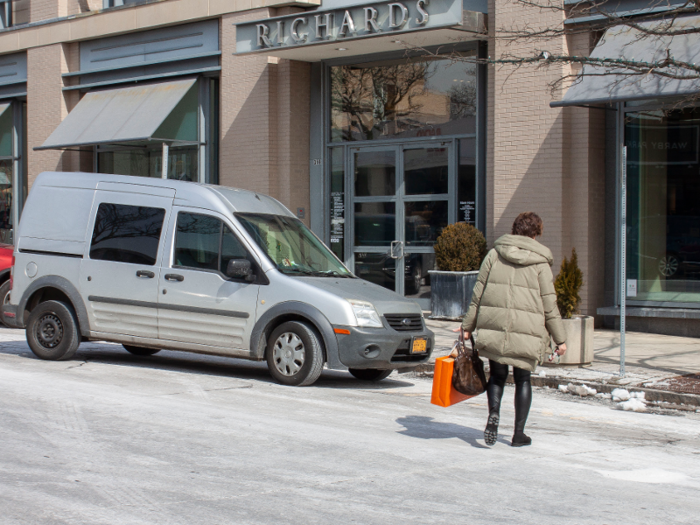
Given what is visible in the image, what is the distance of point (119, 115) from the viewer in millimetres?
18906

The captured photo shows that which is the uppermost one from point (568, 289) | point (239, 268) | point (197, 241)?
point (197, 241)

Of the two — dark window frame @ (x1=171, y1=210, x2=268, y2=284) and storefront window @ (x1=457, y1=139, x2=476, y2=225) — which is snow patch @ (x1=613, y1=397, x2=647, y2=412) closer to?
dark window frame @ (x1=171, y1=210, x2=268, y2=284)

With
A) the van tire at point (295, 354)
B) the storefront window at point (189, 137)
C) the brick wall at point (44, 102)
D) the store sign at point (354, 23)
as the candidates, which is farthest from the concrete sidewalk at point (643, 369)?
the brick wall at point (44, 102)

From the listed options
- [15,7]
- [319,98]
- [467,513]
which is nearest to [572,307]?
[467,513]

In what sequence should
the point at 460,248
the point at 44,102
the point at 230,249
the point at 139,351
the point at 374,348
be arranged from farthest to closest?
the point at 44,102 → the point at 460,248 → the point at 139,351 → the point at 230,249 → the point at 374,348

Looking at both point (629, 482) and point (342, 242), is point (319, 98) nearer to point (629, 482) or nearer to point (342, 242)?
point (342, 242)

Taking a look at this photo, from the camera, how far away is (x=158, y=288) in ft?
31.4

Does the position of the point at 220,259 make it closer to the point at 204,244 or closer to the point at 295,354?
the point at 204,244

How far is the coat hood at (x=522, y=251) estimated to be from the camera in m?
6.25

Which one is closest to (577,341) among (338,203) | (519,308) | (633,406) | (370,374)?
(633,406)

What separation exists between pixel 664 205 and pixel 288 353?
7.46 metres

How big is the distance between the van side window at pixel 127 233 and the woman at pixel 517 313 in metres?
4.54

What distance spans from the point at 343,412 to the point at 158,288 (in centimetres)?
297

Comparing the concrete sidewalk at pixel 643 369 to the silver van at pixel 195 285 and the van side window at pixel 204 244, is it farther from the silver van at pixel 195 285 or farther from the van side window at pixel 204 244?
the van side window at pixel 204 244
